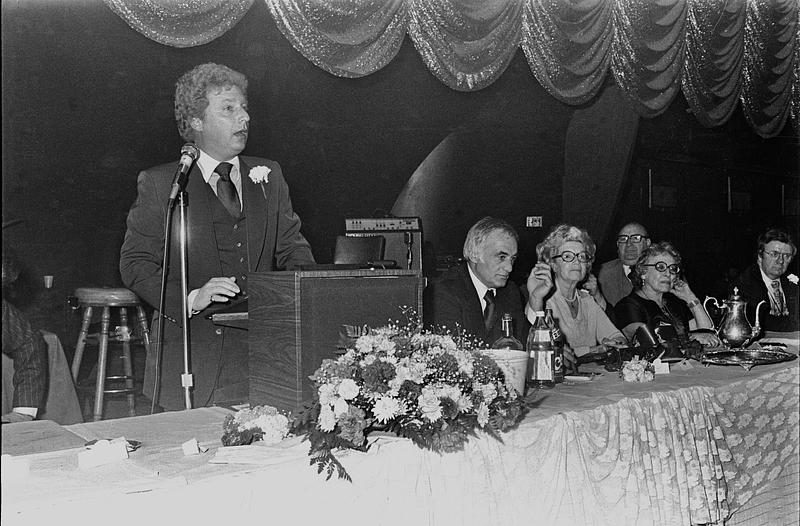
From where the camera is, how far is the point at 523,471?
219cm

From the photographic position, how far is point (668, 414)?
2.63m

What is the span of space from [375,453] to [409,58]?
17.5 ft

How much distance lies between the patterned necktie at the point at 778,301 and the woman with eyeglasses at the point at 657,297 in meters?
0.72

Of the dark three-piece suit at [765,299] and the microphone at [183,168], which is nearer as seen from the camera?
the microphone at [183,168]

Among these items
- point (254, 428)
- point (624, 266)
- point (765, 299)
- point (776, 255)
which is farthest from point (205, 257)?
point (776, 255)

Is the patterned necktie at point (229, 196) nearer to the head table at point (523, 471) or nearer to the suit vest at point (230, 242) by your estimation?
the suit vest at point (230, 242)

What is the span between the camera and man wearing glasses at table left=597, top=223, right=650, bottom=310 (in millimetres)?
5844

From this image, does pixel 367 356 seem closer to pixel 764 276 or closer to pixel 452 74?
pixel 452 74

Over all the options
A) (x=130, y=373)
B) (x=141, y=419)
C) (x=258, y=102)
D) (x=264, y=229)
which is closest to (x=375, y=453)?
(x=141, y=419)

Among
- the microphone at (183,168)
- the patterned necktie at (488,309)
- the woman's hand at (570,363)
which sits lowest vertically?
the woman's hand at (570,363)

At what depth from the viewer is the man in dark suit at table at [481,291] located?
3.34 m

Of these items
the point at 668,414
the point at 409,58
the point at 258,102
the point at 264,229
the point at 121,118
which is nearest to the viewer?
the point at 668,414

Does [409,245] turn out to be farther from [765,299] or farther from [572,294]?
[765,299]

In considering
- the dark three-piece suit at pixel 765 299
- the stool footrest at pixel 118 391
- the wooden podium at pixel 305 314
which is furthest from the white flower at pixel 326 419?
the dark three-piece suit at pixel 765 299
